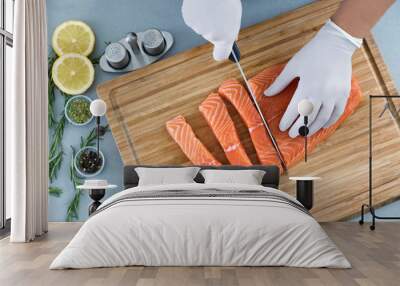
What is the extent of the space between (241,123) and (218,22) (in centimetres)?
119

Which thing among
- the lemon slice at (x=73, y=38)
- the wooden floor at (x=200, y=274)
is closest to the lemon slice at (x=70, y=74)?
the lemon slice at (x=73, y=38)

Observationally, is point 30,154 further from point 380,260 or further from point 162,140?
point 380,260

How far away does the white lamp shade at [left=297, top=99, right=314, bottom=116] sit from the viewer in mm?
6805

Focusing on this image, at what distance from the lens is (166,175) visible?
260 inches

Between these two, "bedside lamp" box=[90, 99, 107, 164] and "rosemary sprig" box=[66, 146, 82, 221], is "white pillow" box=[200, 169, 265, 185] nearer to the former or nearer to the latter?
"bedside lamp" box=[90, 99, 107, 164]

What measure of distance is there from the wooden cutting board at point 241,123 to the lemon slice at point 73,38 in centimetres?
54

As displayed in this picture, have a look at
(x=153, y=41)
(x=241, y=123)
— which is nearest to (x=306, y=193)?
(x=241, y=123)

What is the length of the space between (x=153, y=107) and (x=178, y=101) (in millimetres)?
298

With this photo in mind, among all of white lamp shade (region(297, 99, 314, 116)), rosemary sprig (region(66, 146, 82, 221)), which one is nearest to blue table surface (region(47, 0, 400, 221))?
rosemary sprig (region(66, 146, 82, 221))

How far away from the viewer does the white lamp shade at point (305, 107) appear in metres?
6.80

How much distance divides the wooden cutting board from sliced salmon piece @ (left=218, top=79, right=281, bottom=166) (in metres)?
0.10

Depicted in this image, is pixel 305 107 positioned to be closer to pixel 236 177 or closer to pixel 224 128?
pixel 224 128

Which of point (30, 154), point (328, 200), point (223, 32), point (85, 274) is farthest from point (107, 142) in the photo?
point (85, 274)

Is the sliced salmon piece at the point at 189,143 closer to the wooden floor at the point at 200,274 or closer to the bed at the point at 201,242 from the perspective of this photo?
the wooden floor at the point at 200,274
